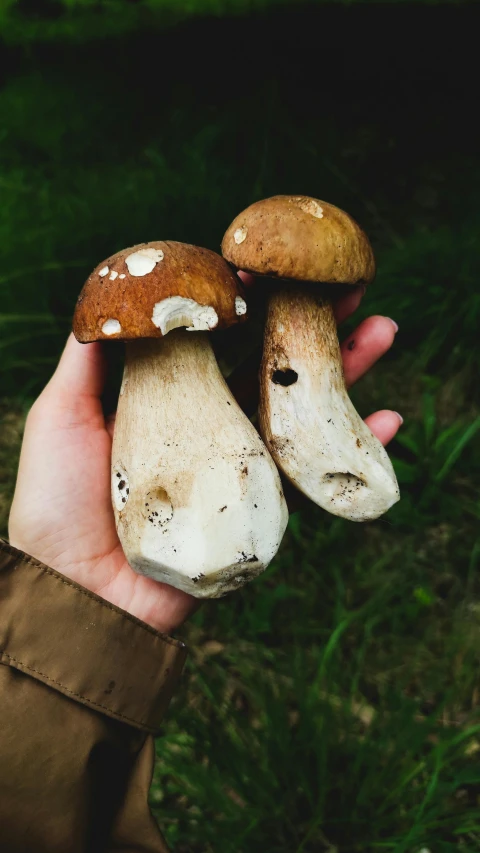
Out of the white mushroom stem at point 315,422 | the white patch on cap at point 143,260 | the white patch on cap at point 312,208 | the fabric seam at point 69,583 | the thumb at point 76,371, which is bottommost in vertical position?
the fabric seam at point 69,583

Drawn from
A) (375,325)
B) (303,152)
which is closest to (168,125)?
(303,152)

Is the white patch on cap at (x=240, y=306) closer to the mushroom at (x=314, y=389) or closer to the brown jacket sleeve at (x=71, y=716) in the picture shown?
the mushroom at (x=314, y=389)

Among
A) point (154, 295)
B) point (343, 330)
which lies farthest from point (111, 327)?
point (343, 330)

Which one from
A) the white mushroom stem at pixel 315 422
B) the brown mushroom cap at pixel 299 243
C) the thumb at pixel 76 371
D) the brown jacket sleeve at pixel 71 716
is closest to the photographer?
the brown jacket sleeve at pixel 71 716

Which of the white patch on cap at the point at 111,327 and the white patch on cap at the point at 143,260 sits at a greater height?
the white patch on cap at the point at 143,260

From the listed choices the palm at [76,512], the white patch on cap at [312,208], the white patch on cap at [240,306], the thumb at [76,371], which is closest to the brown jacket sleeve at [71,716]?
the palm at [76,512]

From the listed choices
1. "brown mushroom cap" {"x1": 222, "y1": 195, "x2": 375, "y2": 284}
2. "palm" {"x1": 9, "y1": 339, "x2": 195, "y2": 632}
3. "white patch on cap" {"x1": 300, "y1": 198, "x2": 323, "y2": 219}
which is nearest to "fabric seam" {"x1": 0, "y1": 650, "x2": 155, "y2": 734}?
"palm" {"x1": 9, "y1": 339, "x2": 195, "y2": 632}

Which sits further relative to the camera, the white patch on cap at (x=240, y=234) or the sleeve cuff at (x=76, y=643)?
the white patch on cap at (x=240, y=234)
